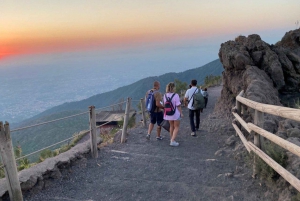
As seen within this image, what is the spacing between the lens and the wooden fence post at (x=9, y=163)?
4371mm

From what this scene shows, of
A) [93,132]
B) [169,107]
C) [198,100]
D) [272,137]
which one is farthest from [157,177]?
[198,100]

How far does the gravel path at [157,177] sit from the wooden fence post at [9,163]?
1.66ft

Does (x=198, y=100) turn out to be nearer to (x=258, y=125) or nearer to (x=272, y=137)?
(x=258, y=125)

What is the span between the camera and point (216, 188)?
524 cm

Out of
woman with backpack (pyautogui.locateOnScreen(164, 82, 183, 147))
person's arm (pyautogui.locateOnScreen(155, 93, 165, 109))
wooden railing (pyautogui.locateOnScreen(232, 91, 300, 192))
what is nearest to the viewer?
wooden railing (pyautogui.locateOnScreen(232, 91, 300, 192))

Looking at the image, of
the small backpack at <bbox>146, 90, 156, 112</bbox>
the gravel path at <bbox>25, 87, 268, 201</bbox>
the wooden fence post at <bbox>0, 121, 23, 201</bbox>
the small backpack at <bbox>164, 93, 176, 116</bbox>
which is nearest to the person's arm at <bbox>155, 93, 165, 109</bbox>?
the small backpack at <bbox>146, 90, 156, 112</bbox>

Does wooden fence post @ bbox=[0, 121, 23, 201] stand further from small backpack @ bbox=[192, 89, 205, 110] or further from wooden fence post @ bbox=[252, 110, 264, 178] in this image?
small backpack @ bbox=[192, 89, 205, 110]

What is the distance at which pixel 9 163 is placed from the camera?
14.6 feet

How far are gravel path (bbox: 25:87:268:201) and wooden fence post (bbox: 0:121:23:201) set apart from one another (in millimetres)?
505

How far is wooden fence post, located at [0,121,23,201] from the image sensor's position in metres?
4.37

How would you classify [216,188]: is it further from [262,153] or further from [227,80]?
[227,80]

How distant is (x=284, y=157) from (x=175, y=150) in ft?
13.1

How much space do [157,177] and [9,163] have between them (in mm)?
2875

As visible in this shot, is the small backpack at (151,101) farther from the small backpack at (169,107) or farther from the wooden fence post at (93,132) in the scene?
the wooden fence post at (93,132)
